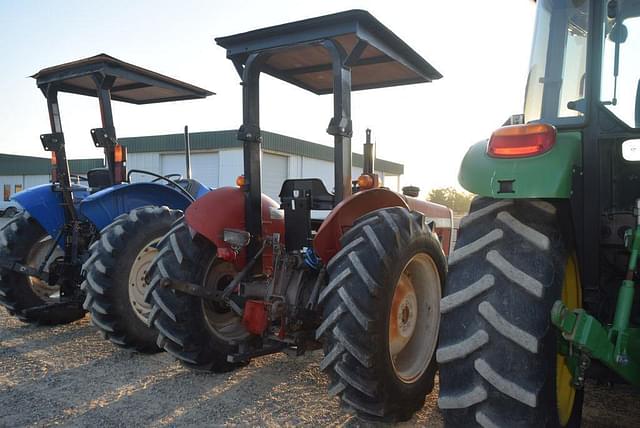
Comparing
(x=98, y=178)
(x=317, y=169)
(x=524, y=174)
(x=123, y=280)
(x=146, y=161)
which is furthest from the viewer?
(x=317, y=169)

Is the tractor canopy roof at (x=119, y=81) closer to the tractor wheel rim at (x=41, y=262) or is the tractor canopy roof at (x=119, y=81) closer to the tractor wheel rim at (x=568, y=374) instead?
the tractor wheel rim at (x=41, y=262)

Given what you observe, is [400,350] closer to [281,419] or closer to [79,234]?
[281,419]

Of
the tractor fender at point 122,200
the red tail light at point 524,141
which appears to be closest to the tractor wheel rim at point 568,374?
the red tail light at point 524,141

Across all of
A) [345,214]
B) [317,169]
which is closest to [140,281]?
[345,214]

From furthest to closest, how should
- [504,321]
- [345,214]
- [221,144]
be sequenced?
[221,144] < [345,214] < [504,321]

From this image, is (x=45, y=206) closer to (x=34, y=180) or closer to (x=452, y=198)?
(x=452, y=198)

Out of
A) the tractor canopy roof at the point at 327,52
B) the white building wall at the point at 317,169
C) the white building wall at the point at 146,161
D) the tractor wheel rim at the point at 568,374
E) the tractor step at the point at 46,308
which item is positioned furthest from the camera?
the white building wall at the point at 317,169

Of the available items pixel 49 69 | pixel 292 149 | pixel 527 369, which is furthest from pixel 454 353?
pixel 292 149

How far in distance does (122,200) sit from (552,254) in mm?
4879

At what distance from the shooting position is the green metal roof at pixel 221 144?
2430 cm

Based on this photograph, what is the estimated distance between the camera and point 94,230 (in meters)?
6.00

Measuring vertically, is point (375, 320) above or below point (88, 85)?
below

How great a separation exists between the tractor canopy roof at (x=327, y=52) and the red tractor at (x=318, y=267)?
0.03 ft

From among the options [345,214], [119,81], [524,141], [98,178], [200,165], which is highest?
[119,81]
